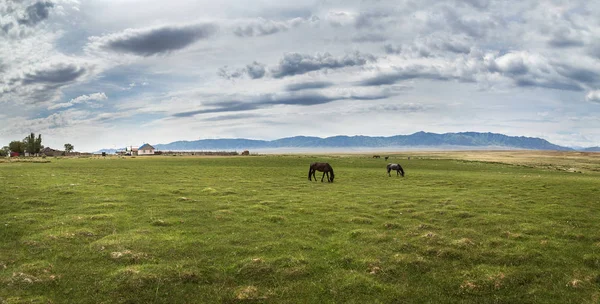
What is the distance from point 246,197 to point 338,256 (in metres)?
15.6

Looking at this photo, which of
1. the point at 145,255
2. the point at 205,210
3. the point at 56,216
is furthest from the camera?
the point at 205,210

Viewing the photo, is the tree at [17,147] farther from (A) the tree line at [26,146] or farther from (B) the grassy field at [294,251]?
(B) the grassy field at [294,251]

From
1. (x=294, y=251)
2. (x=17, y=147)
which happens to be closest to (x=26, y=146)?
(x=17, y=147)

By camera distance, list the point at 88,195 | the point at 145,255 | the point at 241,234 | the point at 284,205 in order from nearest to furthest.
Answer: the point at 145,255 < the point at 241,234 < the point at 284,205 < the point at 88,195

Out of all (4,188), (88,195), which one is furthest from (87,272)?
(4,188)

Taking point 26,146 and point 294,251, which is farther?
point 26,146

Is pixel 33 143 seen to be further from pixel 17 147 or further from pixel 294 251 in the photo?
pixel 294 251

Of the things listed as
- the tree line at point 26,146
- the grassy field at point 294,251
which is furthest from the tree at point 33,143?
the grassy field at point 294,251

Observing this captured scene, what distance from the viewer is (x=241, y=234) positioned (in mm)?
18047

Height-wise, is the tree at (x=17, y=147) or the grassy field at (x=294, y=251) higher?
the tree at (x=17, y=147)

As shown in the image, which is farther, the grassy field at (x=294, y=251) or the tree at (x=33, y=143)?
the tree at (x=33, y=143)

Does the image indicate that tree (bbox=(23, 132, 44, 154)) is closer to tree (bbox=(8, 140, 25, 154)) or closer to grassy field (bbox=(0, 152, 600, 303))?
tree (bbox=(8, 140, 25, 154))

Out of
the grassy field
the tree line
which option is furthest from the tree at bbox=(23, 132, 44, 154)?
the grassy field

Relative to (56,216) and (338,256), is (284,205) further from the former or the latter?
(56,216)
